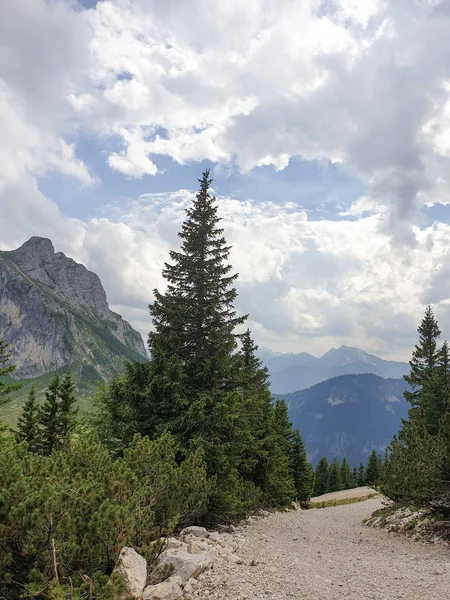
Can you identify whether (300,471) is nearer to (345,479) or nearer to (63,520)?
(63,520)

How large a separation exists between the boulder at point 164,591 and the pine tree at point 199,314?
926 cm

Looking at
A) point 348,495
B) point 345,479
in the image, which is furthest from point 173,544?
point 345,479

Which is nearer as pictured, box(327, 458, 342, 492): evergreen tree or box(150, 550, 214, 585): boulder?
box(150, 550, 214, 585): boulder

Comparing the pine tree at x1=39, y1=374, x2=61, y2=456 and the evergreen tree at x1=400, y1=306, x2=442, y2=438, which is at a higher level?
the evergreen tree at x1=400, y1=306, x2=442, y2=438

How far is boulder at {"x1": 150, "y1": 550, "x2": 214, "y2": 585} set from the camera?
24.9ft

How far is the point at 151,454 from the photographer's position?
1020 cm

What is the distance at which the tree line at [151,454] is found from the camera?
570 cm

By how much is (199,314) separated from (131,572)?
465 inches

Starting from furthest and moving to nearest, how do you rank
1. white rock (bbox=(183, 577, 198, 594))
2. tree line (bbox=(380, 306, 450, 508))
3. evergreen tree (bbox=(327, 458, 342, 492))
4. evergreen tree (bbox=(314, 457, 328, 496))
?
evergreen tree (bbox=(314, 457, 328, 496))
evergreen tree (bbox=(327, 458, 342, 492))
tree line (bbox=(380, 306, 450, 508))
white rock (bbox=(183, 577, 198, 594))

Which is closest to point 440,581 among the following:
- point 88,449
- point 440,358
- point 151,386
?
point 88,449

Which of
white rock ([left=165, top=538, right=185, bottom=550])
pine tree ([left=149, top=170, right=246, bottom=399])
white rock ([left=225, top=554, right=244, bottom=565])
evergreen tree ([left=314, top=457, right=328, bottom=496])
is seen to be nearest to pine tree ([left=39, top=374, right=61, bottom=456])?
pine tree ([left=149, top=170, right=246, bottom=399])

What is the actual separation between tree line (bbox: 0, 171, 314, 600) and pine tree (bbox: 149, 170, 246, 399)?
5cm

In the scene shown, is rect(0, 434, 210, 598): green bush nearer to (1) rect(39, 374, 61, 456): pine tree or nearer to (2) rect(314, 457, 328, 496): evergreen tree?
(1) rect(39, 374, 61, 456): pine tree

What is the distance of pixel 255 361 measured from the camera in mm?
31672
